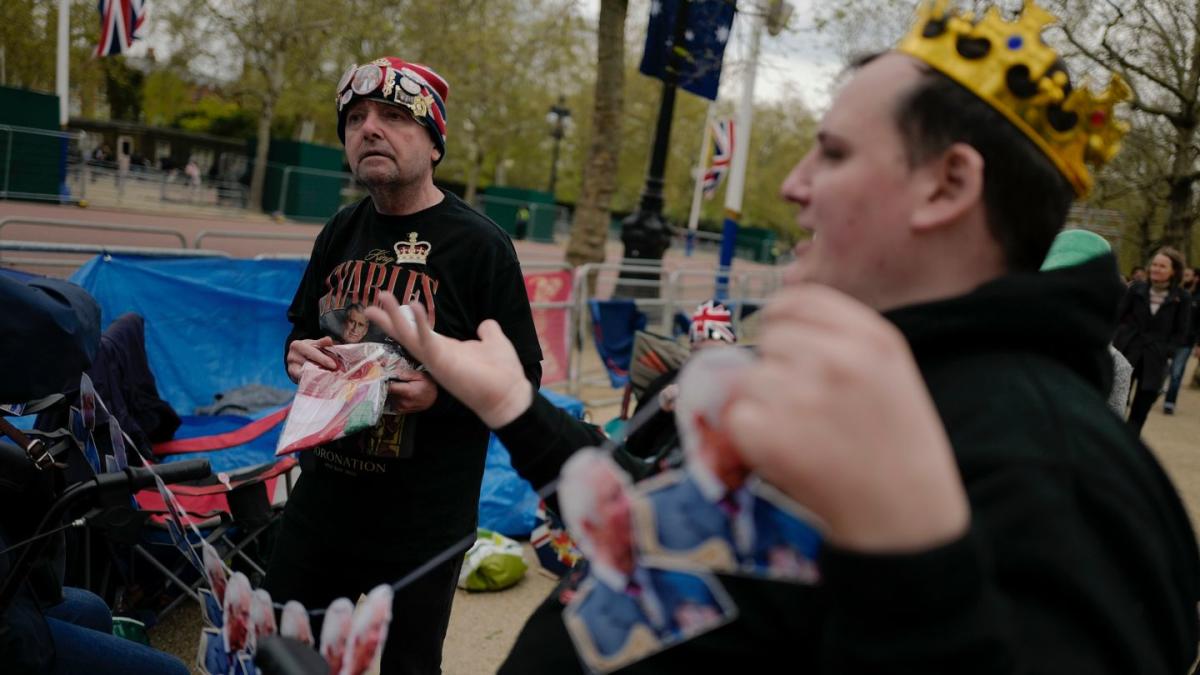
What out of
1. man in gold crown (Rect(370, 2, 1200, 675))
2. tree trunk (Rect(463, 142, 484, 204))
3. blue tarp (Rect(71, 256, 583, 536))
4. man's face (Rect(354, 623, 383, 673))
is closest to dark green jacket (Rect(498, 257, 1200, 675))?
man in gold crown (Rect(370, 2, 1200, 675))

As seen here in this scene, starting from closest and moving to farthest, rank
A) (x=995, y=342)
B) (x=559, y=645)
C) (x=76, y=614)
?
(x=995, y=342) < (x=559, y=645) < (x=76, y=614)

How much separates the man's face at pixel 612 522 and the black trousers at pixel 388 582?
155 centimetres

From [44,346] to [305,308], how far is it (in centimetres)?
87

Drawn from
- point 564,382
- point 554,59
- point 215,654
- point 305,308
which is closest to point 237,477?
point 305,308

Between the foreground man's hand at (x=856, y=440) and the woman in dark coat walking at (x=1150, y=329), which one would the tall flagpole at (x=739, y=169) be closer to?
the woman in dark coat walking at (x=1150, y=329)

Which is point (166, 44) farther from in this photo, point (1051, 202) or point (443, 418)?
point (1051, 202)

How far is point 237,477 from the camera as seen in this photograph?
3498mm

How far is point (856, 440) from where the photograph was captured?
25.5 inches

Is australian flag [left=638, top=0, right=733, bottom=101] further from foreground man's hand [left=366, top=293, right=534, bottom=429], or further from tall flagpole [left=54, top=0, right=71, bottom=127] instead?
tall flagpole [left=54, top=0, right=71, bottom=127]

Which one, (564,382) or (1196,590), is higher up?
(1196,590)

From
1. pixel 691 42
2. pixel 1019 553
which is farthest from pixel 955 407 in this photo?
Result: pixel 691 42

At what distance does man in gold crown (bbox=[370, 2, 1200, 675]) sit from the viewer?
66 cm

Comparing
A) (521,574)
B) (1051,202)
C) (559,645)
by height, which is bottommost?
(521,574)

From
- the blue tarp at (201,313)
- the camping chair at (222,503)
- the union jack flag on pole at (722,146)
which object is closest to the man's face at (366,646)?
the camping chair at (222,503)
